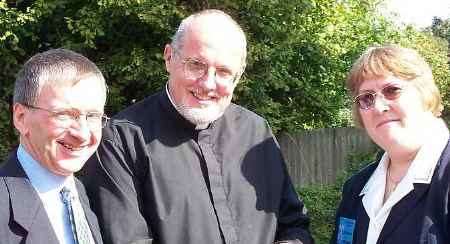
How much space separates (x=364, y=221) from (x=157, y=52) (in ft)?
20.5

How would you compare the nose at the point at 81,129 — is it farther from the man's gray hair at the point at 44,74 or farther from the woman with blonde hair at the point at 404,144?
the woman with blonde hair at the point at 404,144

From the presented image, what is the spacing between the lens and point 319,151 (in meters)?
10.8

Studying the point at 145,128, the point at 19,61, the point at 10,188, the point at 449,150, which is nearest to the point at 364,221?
the point at 449,150

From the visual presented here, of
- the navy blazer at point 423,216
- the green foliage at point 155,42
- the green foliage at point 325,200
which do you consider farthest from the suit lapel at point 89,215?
the green foliage at point 155,42

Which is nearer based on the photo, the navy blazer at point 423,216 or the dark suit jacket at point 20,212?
the dark suit jacket at point 20,212

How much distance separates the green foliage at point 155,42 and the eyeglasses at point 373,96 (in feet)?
19.2

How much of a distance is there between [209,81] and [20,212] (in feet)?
3.72

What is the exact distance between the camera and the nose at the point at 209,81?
10.0 feet

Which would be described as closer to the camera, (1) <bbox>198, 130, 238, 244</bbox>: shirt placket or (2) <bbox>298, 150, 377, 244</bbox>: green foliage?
(1) <bbox>198, 130, 238, 244</bbox>: shirt placket

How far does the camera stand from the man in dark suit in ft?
7.98

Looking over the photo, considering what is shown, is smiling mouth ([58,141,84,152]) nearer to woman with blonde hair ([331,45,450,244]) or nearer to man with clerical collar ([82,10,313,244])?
man with clerical collar ([82,10,313,244])

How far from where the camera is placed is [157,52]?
8930mm

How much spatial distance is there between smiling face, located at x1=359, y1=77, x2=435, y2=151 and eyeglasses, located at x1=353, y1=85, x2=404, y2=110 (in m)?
0.01

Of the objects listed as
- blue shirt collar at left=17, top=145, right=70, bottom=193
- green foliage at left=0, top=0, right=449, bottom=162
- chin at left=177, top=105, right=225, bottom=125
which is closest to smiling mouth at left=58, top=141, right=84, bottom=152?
blue shirt collar at left=17, top=145, right=70, bottom=193
